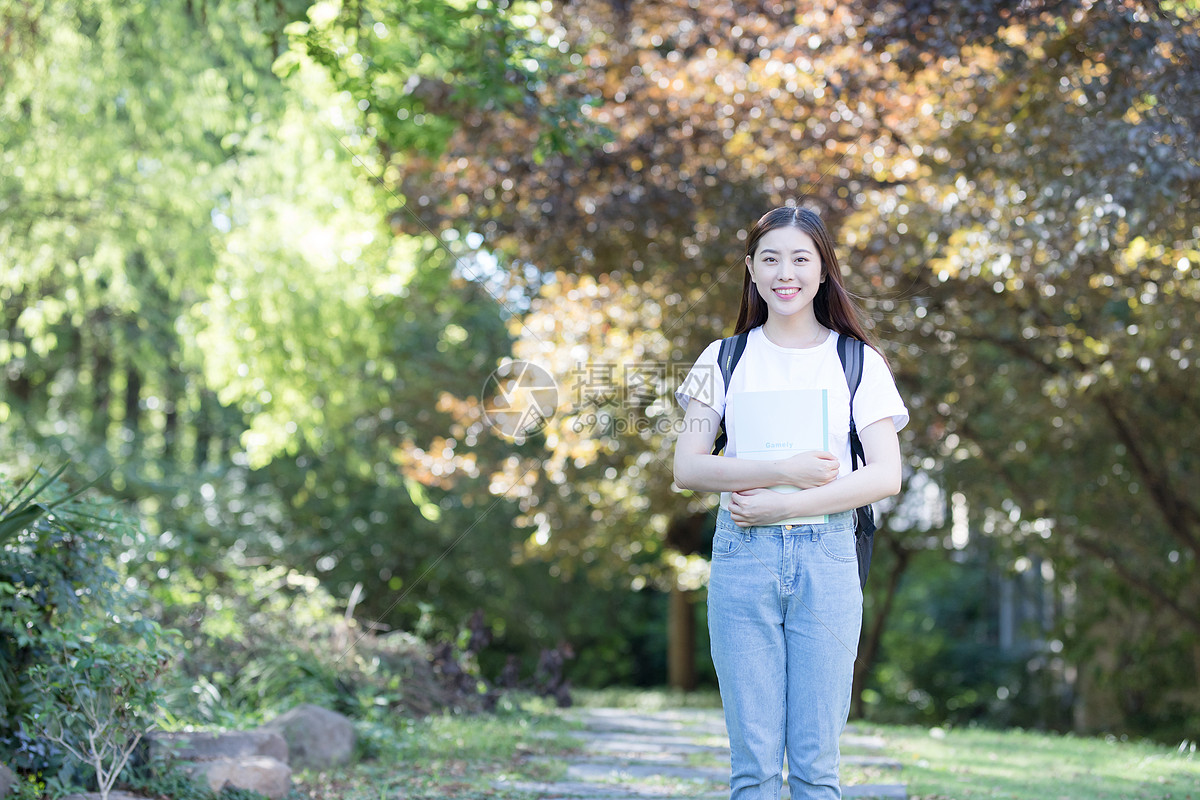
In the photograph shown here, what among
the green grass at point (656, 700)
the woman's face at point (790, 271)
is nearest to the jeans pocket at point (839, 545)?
the woman's face at point (790, 271)

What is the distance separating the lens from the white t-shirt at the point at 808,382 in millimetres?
2137

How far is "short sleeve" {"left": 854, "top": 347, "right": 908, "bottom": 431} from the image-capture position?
7.00 feet

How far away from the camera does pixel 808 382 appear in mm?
2180

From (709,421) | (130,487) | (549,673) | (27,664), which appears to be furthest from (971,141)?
(130,487)

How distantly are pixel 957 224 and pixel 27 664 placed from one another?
4.38m

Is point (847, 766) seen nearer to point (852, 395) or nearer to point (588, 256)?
point (852, 395)

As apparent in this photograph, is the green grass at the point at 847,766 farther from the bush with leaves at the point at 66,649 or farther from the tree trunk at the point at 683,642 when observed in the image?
the tree trunk at the point at 683,642

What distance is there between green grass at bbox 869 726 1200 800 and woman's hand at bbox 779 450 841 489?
6.71 ft

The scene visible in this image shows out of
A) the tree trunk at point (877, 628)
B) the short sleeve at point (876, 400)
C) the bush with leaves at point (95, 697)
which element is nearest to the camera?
the short sleeve at point (876, 400)

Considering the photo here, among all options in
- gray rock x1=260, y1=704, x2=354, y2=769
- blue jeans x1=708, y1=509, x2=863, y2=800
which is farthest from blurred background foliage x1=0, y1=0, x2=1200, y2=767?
blue jeans x1=708, y1=509, x2=863, y2=800

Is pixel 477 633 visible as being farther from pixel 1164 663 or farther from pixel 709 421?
pixel 1164 663

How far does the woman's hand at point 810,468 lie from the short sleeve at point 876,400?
0.15 meters

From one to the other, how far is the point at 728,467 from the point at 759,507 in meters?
0.11

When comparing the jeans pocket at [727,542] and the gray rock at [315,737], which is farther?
the gray rock at [315,737]
